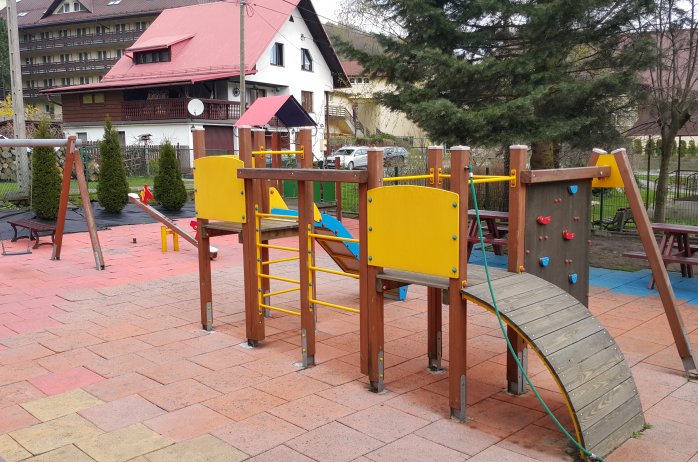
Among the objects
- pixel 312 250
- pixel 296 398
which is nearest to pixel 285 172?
pixel 312 250

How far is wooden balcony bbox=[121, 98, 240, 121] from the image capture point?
3406cm

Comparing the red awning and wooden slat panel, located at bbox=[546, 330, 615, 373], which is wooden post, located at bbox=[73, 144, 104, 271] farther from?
wooden slat panel, located at bbox=[546, 330, 615, 373]

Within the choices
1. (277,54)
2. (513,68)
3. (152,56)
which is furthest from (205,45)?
(513,68)

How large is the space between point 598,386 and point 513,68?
705 cm

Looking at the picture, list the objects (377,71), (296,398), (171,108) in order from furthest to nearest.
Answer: (171,108)
(377,71)
(296,398)

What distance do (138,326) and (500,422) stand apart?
12.1 ft

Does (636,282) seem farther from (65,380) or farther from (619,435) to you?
(65,380)

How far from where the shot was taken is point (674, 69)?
10766mm

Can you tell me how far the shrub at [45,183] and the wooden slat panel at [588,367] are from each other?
12.4 metres

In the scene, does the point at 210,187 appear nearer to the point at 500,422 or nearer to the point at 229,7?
the point at 500,422

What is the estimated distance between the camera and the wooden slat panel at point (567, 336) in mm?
3596

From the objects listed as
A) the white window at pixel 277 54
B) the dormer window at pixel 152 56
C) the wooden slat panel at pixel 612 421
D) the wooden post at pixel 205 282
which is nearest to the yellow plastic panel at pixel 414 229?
the wooden slat panel at pixel 612 421

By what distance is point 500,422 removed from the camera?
158 inches

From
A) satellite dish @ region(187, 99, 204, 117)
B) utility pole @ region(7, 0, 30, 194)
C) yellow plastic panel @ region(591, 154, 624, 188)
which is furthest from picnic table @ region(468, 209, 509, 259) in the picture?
satellite dish @ region(187, 99, 204, 117)
